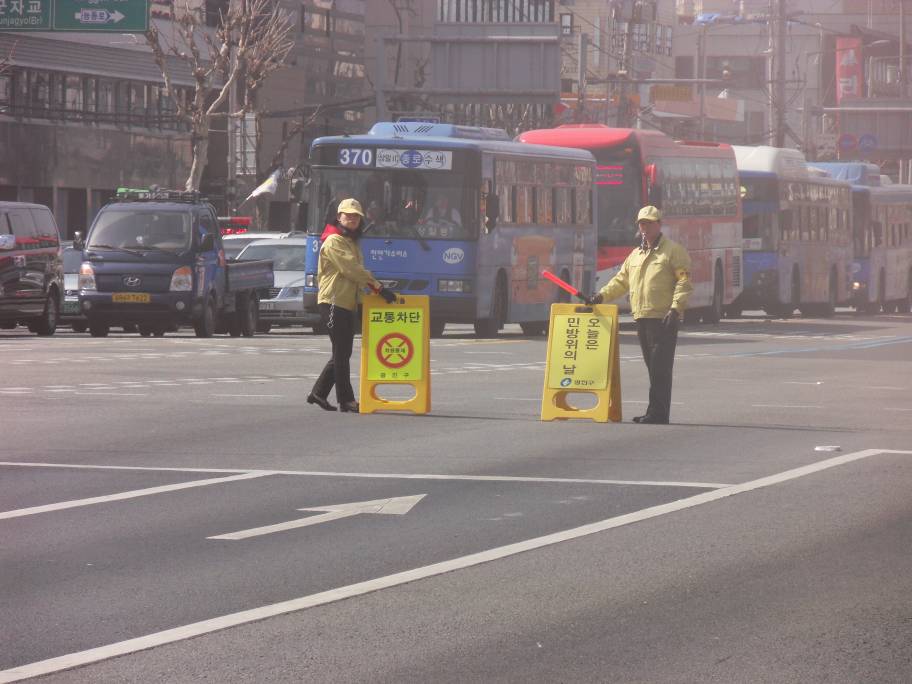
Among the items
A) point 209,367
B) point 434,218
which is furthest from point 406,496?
point 434,218

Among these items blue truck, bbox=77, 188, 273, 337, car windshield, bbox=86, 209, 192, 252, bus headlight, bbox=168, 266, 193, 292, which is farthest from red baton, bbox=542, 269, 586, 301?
car windshield, bbox=86, 209, 192, 252

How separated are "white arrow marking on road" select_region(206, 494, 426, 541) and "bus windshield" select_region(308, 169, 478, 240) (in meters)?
20.7

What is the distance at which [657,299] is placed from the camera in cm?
1691

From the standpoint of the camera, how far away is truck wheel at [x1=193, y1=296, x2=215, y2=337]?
1220 inches

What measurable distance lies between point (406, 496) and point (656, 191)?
2781 cm

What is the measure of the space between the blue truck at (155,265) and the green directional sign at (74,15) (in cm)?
1166

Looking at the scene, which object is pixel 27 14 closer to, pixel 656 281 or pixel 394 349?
pixel 394 349

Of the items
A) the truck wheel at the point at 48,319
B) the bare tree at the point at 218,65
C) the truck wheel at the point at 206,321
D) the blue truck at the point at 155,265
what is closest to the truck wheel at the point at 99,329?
the blue truck at the point at 155,265

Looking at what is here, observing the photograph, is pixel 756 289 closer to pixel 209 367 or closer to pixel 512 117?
pixel 209 367

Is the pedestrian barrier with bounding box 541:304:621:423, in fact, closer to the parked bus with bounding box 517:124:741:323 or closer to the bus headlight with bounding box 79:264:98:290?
the bus headlight with bounding box 79:264:98:290

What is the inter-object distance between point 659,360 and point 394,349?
229 cm

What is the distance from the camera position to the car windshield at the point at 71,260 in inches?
1376

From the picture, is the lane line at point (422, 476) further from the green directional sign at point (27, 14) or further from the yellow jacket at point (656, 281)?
the green directional sign at point (27, 14)

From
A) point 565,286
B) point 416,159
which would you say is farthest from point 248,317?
point 565,286
